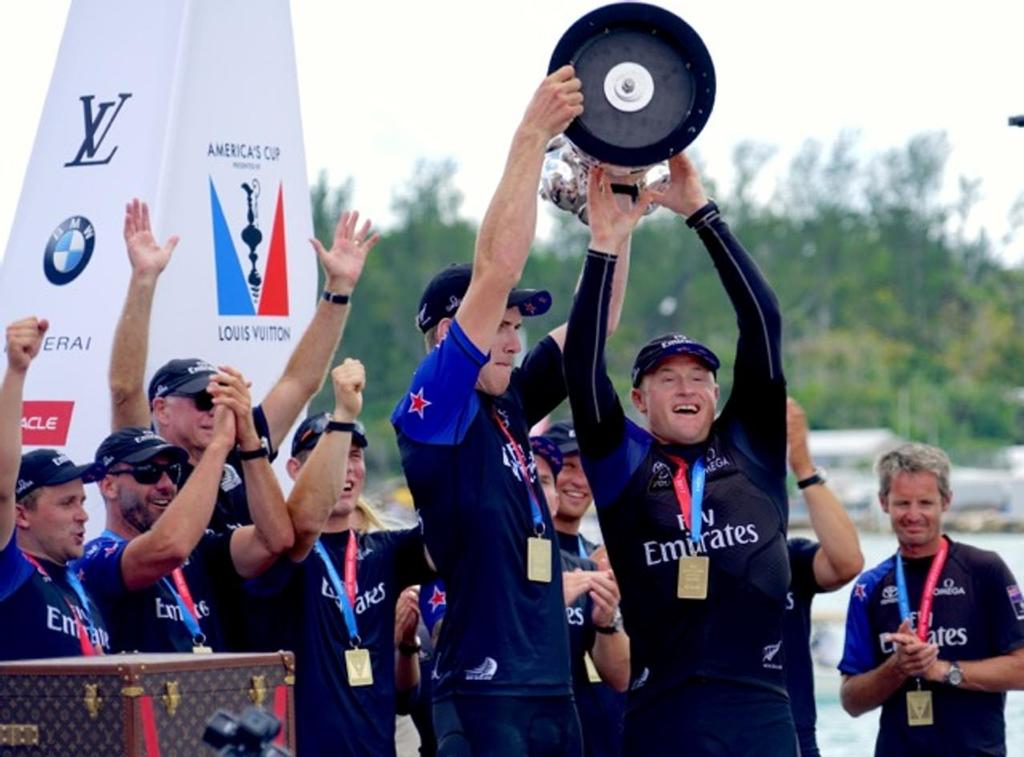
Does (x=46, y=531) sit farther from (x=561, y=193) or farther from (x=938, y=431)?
(x=938, y=431)

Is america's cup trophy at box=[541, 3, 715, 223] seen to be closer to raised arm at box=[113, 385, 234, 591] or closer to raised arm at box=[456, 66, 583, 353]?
raised arm at box=[456, 66, 583, 353]

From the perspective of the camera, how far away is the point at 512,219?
5156 millimetres

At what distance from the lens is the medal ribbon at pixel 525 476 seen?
539 cm

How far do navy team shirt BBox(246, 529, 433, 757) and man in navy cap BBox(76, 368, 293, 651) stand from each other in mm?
168

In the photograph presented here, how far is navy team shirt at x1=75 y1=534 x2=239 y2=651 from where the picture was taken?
5.91m

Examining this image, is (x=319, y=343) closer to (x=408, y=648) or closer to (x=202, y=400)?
(x=202, y=400)

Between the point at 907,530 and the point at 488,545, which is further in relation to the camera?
the point at 907,530

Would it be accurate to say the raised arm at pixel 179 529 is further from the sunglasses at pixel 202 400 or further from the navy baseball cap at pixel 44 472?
the sunglasses at pixel 202 400

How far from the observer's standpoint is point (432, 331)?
18.4 feet

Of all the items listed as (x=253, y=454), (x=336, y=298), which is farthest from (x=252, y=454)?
(x=336, y=298)

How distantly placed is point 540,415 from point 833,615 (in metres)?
17.6

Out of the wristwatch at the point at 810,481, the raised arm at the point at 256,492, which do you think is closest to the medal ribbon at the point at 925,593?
the wristwatch at the point at 810,481

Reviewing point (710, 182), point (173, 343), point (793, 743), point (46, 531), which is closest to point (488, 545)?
point (793, 743)

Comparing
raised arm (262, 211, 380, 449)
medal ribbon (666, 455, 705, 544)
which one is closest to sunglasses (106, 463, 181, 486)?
raised arm (262, 211, 380, 449)
